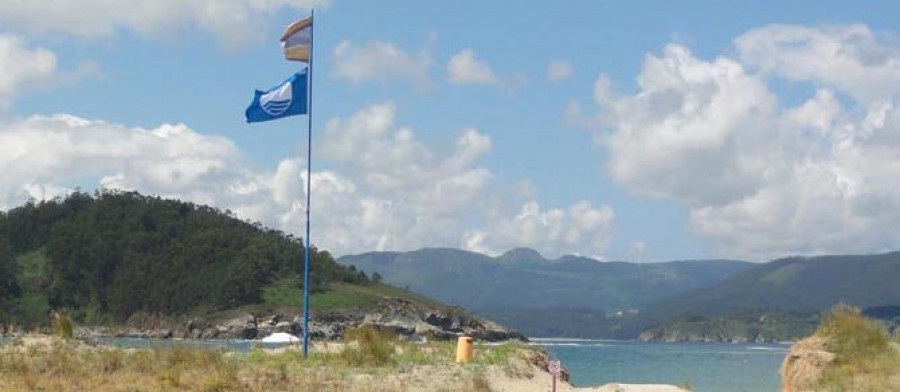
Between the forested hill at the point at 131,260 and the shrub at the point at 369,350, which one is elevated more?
the forested hill at the point at 131,260

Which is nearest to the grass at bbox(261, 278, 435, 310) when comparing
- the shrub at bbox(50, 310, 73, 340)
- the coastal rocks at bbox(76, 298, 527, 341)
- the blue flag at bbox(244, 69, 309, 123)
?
the coastal rocks at bbox(76, 298, 527, 341)

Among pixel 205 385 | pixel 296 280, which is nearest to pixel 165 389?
pixel 205 385

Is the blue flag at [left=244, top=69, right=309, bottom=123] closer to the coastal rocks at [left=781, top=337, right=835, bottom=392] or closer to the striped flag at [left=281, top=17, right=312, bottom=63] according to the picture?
the striped flag at [left=281, top=17, right=312, bottom=63]

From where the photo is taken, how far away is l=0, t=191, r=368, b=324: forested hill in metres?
159

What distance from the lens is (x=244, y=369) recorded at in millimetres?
24281

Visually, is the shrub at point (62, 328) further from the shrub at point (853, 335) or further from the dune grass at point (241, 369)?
the shrub at point (853, 335)

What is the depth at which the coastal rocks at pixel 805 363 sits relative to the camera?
26375 millimetres

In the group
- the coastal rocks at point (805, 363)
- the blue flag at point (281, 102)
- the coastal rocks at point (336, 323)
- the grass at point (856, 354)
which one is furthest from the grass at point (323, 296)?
the grass at point (856, 354)

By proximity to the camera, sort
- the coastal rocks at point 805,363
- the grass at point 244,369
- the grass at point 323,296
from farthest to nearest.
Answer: the grass at point 323,296 → the coastal rocks at point 805,363 → the grass at point 244,369

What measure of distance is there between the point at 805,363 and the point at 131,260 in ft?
508

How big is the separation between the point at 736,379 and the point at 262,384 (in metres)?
38.4

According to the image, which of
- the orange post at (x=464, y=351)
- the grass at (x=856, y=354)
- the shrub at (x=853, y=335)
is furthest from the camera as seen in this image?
the orange post at (x=464, y=351)

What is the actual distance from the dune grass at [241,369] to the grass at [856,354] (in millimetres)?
7939

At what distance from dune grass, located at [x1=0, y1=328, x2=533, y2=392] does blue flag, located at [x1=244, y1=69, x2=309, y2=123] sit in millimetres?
6464
